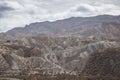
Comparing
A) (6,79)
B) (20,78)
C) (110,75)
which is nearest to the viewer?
(6,79)

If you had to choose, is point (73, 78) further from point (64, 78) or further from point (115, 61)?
point (115, 61)

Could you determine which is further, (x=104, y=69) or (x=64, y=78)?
(x=104, y=69)

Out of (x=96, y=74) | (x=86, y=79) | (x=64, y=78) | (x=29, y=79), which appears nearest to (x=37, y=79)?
(x=29, y=79)

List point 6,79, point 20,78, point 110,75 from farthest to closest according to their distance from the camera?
point 110,75 < point 20,78 < point 6,79

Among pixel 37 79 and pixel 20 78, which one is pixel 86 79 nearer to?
pixel 37 79

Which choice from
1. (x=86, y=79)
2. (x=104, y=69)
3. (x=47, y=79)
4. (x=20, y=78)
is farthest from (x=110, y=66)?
(x=20, y=78)

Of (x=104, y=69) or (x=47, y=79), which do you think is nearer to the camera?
(x=47, y=79)

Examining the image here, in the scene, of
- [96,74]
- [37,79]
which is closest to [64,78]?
[37,79]
